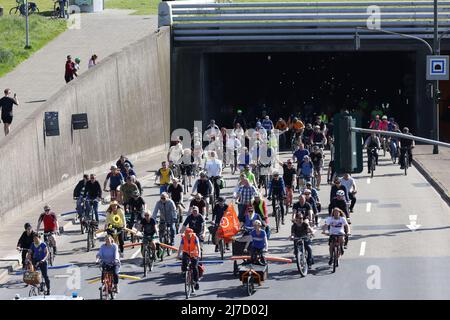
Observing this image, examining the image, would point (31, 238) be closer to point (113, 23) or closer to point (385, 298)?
point (385, 298)

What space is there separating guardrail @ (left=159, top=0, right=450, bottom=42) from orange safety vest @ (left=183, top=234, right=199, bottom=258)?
3156 cm

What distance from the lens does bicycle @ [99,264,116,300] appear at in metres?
28.5

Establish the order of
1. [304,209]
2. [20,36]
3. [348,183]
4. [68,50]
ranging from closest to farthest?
[304,209]
[348,183]
[68,50]
[20,36]

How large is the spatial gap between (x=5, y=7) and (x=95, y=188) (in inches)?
1532

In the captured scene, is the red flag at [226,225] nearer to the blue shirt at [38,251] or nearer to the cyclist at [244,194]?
the cyclist at [244,194]

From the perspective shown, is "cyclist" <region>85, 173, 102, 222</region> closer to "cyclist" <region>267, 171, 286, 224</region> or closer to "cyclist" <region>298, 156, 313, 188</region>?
"cyclist" <region>267, 171, 286, 224</region>

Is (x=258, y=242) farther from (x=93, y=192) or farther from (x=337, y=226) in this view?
(x=93, y=192)

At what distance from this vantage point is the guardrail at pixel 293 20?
6062 centimetres

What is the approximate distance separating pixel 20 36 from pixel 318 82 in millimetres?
19426

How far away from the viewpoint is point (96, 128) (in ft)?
159

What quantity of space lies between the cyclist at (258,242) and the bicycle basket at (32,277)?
4.60 meters

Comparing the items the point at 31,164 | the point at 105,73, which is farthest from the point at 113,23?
the point at 31,164

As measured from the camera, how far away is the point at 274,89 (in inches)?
2879

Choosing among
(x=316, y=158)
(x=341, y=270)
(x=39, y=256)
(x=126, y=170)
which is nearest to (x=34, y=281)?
(x=39, y=256)
